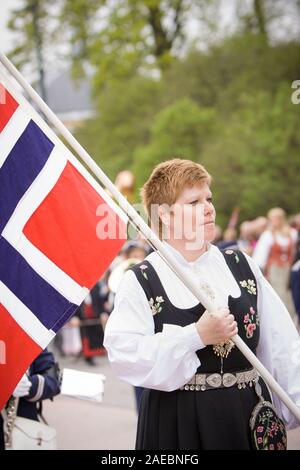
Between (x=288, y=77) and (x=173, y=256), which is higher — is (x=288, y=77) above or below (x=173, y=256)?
above

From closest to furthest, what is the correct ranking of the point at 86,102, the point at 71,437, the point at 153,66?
the point at 71,437 < the point at 153,66 < the point at 86,102

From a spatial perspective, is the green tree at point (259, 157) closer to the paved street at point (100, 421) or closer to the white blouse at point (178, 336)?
the paved street at point (100, 421)

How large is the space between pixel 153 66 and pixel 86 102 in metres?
28.0

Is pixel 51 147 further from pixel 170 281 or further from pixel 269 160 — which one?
pixel 269 160

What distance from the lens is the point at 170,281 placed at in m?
3.12

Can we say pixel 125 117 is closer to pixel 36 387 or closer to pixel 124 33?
pixel 124 33

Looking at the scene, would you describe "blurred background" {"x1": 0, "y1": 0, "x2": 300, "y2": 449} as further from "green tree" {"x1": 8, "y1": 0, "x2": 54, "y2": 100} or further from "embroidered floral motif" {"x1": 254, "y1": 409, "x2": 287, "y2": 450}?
"embroidered floral motif" {"x1": 254, "y1": 409, "x2": 287, "y2": 450}

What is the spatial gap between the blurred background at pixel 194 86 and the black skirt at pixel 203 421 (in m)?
11.7

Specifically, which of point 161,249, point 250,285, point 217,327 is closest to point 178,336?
point 217,327

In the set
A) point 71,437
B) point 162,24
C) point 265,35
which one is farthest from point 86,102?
point 71,437

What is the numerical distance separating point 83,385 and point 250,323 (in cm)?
134

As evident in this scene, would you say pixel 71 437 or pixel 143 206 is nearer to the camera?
pixel 143 206

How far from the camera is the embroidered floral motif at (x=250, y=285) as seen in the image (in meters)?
3.18

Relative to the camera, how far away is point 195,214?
124 inches
